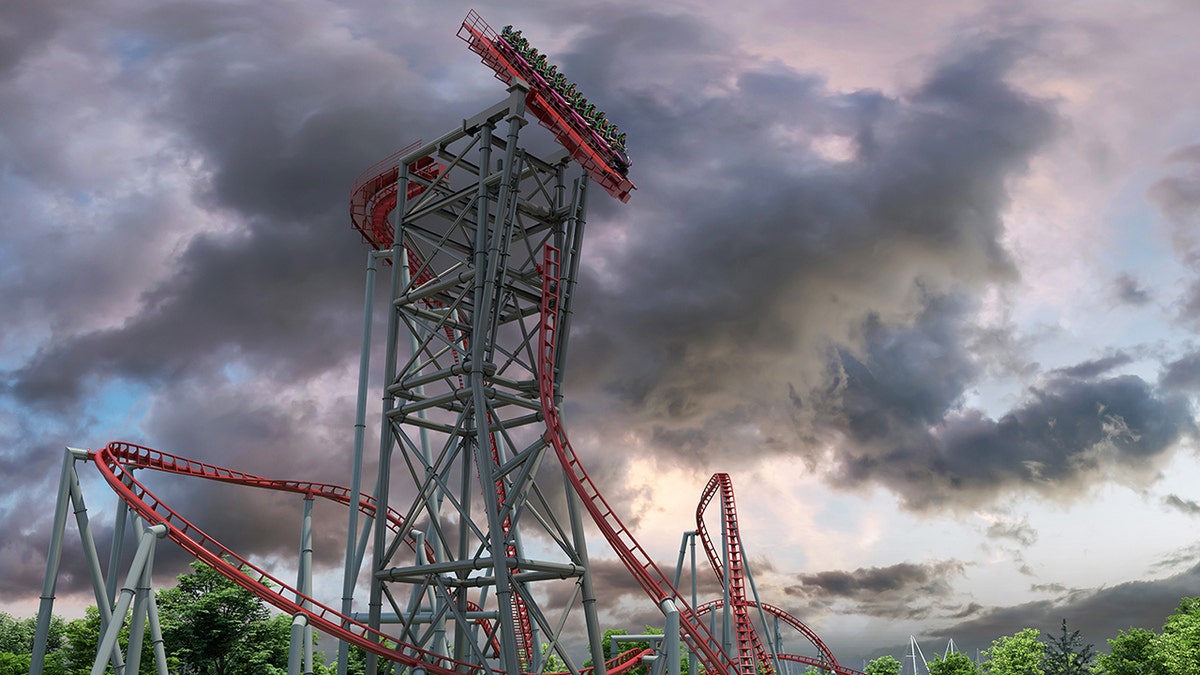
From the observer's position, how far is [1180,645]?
39.5 metres

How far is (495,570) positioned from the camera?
73.9ft

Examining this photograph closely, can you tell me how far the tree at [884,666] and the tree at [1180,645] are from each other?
47.5 ft

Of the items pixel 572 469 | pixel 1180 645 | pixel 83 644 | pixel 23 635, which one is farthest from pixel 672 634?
pixel 23 635

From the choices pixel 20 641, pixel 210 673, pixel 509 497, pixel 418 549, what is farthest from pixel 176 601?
A: pixel 20 641

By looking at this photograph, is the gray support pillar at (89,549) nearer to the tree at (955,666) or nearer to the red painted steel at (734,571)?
the red painted steel at (734,571)

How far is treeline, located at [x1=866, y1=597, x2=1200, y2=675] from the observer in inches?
1555

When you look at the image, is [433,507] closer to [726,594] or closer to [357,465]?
[357,465]

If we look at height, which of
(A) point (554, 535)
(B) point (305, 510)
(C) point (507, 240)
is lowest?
(A) point (554, 535)

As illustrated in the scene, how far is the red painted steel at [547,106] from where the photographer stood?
2600cm

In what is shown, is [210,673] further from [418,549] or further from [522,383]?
[522,383]

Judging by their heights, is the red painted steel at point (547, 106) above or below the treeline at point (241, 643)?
above

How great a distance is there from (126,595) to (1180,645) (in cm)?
3788

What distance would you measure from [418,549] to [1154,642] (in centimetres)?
3276

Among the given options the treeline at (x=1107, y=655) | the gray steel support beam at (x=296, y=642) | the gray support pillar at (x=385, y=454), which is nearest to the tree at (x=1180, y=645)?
the treeline at (x=1107, y=655)
